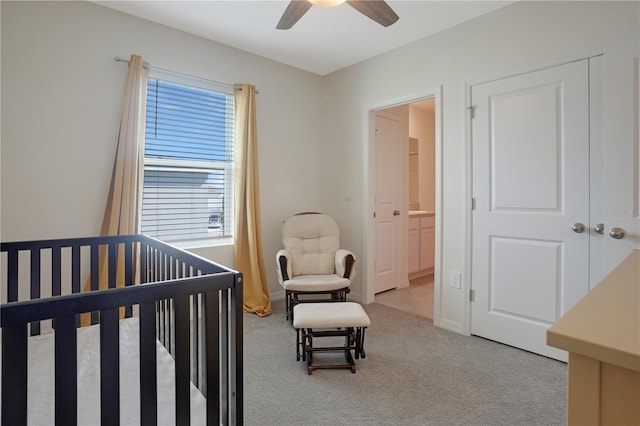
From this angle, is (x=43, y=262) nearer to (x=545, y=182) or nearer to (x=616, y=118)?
(x=545, y=182)

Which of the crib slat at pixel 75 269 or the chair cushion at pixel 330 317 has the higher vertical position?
the crib slat at pixel 75 269

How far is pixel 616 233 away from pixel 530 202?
53 cm

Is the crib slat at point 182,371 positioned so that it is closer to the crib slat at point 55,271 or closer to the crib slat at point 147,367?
the crib slat at point 147,367

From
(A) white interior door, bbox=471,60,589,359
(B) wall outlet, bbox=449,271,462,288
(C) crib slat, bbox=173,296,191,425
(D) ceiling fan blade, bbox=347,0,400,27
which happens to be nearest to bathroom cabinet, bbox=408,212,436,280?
(B) wall outlet, bbox=449,271,462,288

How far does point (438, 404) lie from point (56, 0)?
359 centimetres

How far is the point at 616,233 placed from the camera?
1959 mm

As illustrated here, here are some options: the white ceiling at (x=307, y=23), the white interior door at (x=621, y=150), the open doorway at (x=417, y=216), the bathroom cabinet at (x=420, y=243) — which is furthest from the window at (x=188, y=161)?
the white interior door at (x=621, y=150)

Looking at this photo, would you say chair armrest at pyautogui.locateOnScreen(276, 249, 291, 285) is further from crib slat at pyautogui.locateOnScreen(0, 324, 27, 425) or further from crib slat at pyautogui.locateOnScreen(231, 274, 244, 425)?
crib slat at pyautogui.locateOnScreen(0, 324, 27, 425)

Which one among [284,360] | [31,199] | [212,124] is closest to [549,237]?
[284,360]

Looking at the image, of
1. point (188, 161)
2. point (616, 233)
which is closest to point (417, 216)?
point (616, 233)

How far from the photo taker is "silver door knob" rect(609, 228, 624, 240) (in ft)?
6.38

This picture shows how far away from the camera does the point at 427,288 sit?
165 inches

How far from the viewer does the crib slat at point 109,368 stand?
0.81m

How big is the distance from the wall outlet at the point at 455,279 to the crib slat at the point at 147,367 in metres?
2.48
